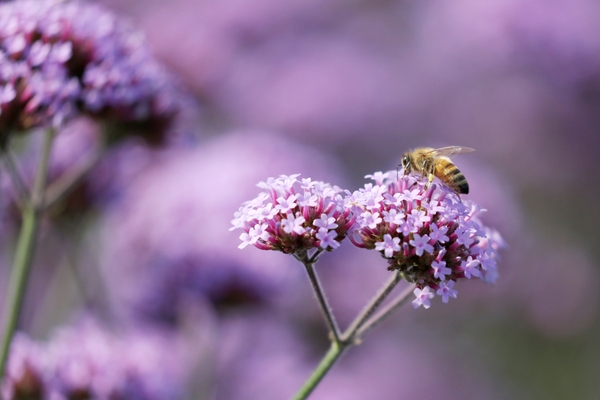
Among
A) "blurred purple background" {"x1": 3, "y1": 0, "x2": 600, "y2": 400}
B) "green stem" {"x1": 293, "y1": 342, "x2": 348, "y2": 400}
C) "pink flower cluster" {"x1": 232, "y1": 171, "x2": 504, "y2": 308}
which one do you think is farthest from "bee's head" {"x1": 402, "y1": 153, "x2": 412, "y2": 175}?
"blurred purple background" {"x1": 3, "y1": 0, "x2": 600, "y2": 400}

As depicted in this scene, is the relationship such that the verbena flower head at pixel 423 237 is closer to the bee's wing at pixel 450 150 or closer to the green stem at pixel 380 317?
the green stem at pixel 380 317

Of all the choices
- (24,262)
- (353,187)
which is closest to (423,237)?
(24,262)

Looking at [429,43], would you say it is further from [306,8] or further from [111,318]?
[111,318]

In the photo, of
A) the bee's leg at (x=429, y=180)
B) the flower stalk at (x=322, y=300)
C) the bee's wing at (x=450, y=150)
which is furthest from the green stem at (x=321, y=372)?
the bee's wing at (x=450, y=150)

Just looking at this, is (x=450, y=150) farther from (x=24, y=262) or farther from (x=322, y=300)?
(x=24, y=262)

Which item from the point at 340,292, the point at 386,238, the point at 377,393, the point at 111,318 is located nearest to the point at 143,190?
the point at 111,318

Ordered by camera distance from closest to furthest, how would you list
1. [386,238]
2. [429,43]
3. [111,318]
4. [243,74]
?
1. [386,238]
2. [111,318]
3. [243,74]
4. [429,43]
